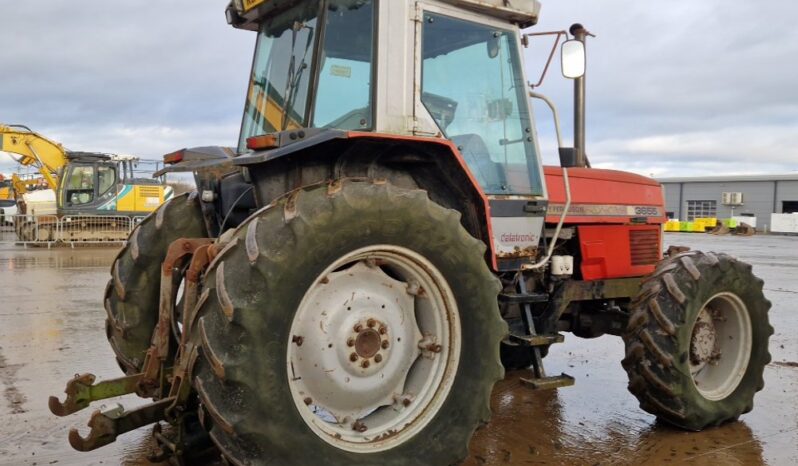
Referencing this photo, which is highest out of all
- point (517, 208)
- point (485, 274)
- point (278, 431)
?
point (517, 208)

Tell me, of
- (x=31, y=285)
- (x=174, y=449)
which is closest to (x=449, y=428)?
(x=174, y=449)

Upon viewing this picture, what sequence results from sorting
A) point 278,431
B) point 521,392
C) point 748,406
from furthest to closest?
point 521,392 → point 748,406 → point 278,431

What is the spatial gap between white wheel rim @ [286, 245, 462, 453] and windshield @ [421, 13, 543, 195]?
3.30 ft

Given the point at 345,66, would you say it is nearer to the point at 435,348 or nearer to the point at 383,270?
the point at 383,270

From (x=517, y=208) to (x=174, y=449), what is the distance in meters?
2.39

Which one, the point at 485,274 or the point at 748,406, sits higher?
the point at 485,274

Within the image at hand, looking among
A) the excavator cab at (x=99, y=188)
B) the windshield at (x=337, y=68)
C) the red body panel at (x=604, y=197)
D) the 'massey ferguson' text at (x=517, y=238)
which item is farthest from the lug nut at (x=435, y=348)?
the excavator cab at (x=99, y=188)

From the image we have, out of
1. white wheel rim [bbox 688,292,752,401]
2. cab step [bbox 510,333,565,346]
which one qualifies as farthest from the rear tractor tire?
white wheel rim [bbox 688,292,752,401]

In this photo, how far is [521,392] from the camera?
17.3 ft

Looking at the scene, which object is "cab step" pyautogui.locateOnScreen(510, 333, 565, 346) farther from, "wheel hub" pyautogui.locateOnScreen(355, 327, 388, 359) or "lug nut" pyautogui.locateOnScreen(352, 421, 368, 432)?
"lug nut" pyautogui.locateOnScreen(352, 421, 368, 432)

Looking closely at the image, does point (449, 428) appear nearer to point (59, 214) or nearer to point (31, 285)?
point (31, 285)

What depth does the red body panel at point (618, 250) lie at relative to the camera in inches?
198

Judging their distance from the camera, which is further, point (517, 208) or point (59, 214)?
point (59, 214)

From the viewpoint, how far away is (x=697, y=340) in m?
4.66
